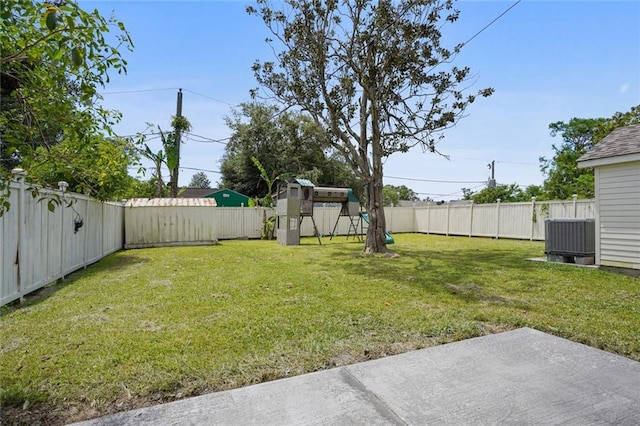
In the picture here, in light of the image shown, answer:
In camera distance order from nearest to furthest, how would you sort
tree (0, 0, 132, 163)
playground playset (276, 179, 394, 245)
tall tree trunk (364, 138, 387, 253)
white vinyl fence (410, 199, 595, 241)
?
1. tree (0, 0, 132, 163)
2. tall tree trunk (364, 138, 387, 253)
3. playground playset (276, 179, 394, 245)
4. white vinyl fence (410, 199, 595, 241)

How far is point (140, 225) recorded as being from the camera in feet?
37.5

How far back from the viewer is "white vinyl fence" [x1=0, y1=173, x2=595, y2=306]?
4238 millimetres

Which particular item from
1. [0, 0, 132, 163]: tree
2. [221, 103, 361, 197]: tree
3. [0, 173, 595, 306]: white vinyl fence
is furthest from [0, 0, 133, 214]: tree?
[221, 103, 361, 197]: tree

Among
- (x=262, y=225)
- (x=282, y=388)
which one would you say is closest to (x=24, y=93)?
(x=282, y=388)

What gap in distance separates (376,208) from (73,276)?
734cm

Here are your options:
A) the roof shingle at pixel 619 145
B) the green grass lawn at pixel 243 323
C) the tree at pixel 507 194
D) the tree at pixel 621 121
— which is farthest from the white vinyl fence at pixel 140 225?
the tree at pixel 507 194

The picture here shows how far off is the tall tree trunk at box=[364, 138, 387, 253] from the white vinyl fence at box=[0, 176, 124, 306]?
22.6ft

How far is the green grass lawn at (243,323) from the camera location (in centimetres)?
228

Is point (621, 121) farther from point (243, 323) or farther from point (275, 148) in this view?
point (243, 323)

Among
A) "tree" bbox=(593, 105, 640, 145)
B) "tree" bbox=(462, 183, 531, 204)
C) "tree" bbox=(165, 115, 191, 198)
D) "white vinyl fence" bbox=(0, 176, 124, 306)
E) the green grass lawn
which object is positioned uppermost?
"tree" bbox=(593, 105, 640, 145)

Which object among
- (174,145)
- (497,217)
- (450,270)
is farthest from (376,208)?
(174,145)

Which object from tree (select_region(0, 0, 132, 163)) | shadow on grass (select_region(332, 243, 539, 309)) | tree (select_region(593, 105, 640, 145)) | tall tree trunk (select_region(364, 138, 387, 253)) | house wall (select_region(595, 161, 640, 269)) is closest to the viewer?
tree (select_region(0, 0, 132, 163))

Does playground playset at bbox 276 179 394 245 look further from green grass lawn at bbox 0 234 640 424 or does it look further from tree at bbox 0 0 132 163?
tree at bbox 0 0 132 163

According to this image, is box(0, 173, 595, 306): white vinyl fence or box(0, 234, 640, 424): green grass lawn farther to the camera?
box(0, 173, 595, 306): white vinyl fence
